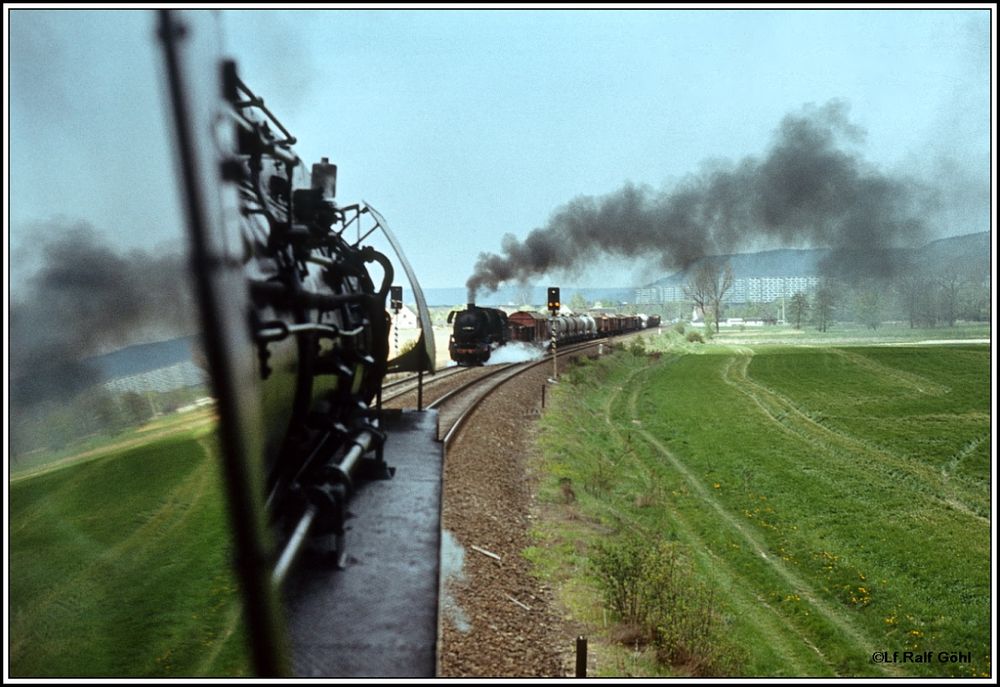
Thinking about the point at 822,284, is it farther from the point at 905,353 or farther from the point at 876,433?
the point at 876,433

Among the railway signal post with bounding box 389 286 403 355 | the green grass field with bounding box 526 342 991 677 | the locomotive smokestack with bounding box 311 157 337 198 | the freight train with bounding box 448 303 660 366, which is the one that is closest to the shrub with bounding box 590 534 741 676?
the green grass field with bounding box 526 342 991 677

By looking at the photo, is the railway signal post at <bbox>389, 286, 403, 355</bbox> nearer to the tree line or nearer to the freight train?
the freight train

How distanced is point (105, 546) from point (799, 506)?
15956 millimetres

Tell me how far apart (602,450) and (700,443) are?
4.03 metres

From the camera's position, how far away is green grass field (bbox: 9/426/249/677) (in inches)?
50.4

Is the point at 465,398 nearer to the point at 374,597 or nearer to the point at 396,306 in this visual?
the point at 396,306

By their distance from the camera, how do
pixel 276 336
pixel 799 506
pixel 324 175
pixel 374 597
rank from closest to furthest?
1. pixel 276 336
2. pixel 374 597
3. pixel 324 175
4. pixel 799 506

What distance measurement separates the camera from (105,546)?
1.37 meters

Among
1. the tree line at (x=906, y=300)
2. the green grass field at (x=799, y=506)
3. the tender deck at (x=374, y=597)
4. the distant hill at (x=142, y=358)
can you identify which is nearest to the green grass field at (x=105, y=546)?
the distant hill at (x=142, y=358)

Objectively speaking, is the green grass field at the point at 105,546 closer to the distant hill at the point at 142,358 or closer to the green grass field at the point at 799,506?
the distant hill at the point at 142,358

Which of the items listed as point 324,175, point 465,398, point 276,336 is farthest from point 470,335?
point 276,336

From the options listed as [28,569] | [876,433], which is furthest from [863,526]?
[28,569]

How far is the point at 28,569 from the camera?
1.28 m

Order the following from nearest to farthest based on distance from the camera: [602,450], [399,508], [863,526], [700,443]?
1. [399,508]
2. [863,526]
3. [602,450]
4. [700,443]
